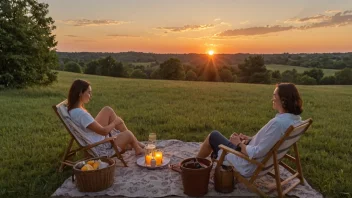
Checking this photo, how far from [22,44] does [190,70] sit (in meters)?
38.0

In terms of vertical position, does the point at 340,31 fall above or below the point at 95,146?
above

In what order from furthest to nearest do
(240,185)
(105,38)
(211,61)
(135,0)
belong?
(211,61), (105,38), (135,0), (240,185)

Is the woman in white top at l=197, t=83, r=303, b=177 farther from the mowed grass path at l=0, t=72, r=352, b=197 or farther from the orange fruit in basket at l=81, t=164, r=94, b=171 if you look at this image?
the orange fruit in basket at l=81, t=164, r=94, b=171

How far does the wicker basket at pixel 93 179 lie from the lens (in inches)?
180

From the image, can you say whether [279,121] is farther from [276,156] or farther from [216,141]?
[216,141]

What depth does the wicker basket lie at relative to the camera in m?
4.56

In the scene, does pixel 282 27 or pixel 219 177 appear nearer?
pixel 219 177

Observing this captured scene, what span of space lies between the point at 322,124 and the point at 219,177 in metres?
6.26

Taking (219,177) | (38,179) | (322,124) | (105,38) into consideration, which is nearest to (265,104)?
(322,124)

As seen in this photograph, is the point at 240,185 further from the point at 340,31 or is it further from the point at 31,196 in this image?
the point at 340,31

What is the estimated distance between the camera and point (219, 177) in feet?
15.2

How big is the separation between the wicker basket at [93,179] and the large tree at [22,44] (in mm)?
15424

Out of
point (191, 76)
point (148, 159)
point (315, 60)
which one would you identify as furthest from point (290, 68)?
point (148, 159)

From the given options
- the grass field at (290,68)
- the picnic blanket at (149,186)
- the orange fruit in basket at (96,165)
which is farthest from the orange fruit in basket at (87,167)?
the grass field at (290,68)
